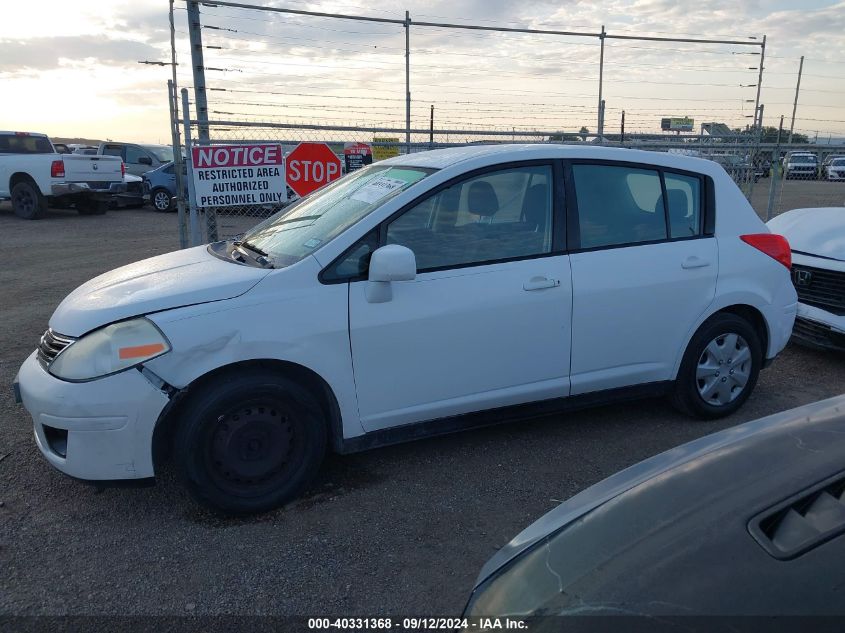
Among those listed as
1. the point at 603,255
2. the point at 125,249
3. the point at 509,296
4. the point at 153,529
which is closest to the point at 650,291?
the point at 603,255

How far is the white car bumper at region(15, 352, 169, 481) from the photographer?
3086 mm

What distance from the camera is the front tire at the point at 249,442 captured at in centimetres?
318

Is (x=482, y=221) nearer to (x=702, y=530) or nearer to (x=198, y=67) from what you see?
(x=702, y=530)

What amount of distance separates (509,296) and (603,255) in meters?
0.69

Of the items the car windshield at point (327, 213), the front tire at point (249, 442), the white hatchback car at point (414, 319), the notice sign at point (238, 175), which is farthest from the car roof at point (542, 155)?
the notice sign at point (238, 175)

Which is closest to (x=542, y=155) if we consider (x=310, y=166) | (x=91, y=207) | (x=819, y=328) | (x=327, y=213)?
(x=327, y=213)

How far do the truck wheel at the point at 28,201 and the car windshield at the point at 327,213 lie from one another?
1427 cm

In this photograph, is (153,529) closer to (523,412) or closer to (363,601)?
(363,601)

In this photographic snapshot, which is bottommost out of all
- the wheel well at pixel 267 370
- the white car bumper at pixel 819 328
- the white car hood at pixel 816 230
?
the white car bumper at pixel 819 328

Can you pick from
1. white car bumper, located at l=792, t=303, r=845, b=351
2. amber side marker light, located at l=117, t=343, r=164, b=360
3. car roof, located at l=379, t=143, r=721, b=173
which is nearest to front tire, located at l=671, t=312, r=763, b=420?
car roof, located at l=379, t=143, r=721, b=173

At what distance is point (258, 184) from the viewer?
696 centimetres

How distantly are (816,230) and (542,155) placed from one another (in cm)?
327

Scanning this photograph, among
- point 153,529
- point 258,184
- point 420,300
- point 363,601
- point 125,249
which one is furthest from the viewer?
point 125,249

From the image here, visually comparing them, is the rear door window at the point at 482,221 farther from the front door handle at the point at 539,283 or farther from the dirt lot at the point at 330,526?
the dirt lot at the point at 330,526
